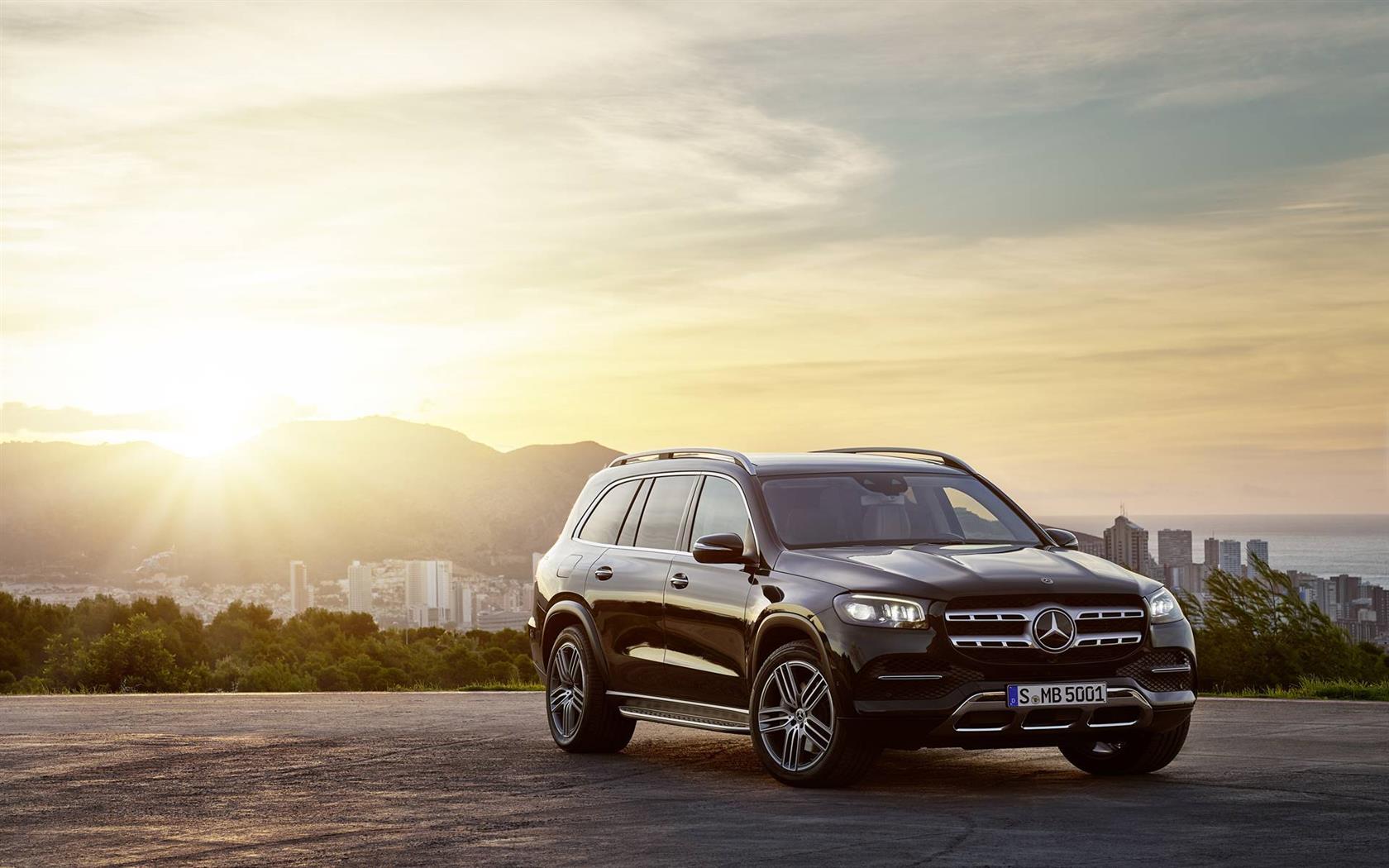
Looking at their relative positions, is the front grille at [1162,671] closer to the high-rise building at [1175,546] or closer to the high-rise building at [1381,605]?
the high-rise building at [1381,605]

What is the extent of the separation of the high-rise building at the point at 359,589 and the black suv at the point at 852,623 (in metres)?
65.2

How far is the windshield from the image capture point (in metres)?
11.1

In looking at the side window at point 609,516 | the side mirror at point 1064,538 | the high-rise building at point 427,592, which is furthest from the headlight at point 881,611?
Answer: the high-rise building at point 427,592

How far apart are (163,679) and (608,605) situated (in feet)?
60.9

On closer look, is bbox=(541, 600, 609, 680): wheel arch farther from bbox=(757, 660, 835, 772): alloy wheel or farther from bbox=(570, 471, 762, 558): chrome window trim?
bbox=(757, 660, 835, 772): alloy wheel

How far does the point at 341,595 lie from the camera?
89.9m

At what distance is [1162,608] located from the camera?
10.4 m

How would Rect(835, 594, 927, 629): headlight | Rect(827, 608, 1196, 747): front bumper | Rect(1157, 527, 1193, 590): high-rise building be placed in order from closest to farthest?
Rect(827, 608, 1196, 747): front bumper, Rect(835, 594, 927, 629): headlight, Rect(1157, 527, 1193, 590): high-rise building

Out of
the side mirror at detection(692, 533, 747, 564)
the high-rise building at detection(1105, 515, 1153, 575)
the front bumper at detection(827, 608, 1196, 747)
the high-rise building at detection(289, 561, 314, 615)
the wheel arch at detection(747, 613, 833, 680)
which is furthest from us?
the high-rise building at detection(289, 561, 314, 615)

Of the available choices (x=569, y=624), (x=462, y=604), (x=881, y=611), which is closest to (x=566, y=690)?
(x=569, y=624)

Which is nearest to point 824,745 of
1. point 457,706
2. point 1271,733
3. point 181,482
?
point 1271,733

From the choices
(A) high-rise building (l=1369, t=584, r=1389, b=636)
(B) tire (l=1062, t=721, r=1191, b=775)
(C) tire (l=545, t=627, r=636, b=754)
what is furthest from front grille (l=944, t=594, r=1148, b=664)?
(A) high-rise building (l=1369, t=584, r=1389, b=636)

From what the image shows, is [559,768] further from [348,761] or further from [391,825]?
[391,825]

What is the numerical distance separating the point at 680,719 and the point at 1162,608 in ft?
10.6
